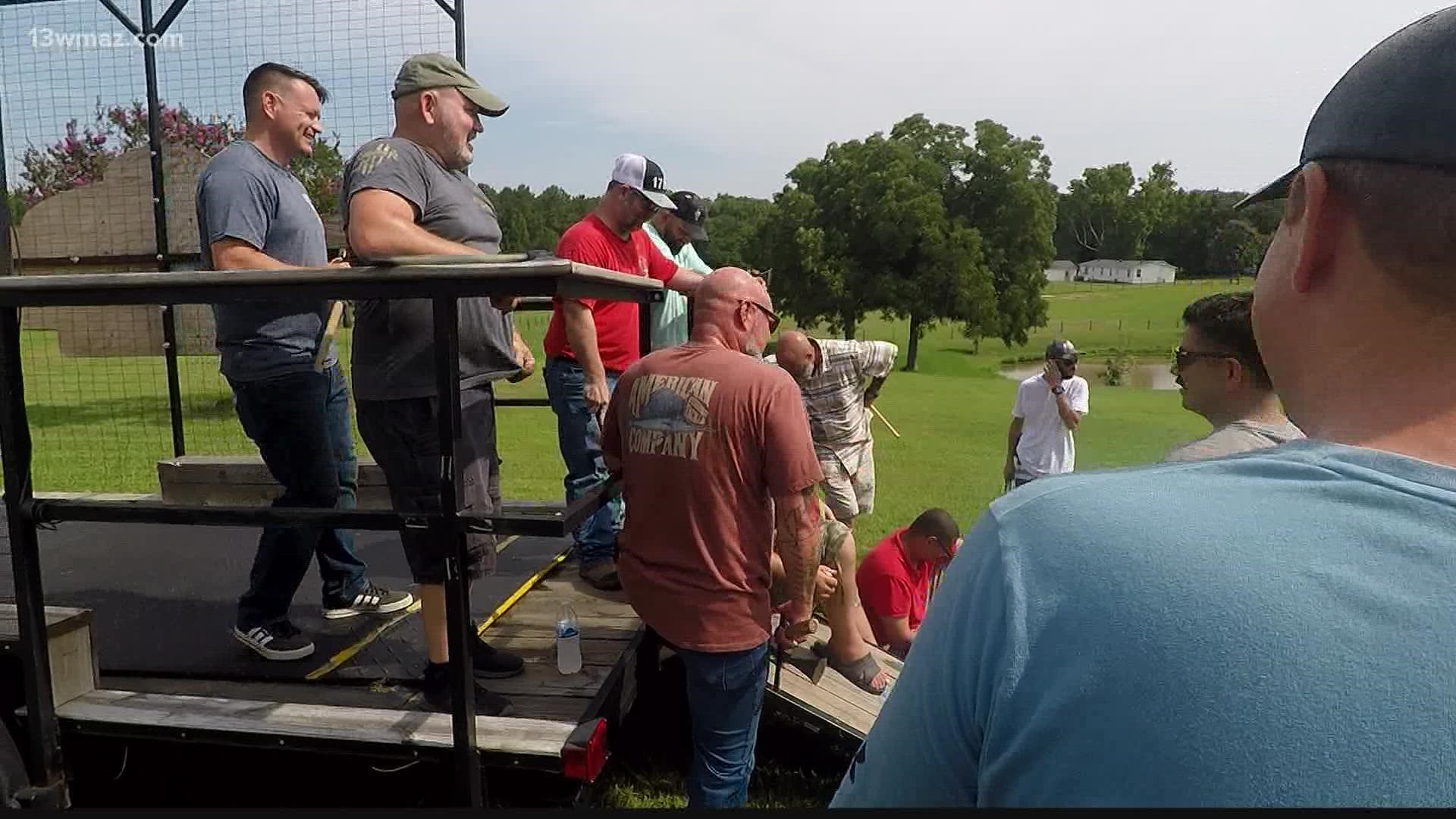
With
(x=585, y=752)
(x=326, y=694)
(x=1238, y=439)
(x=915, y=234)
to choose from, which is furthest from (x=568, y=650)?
(x=915, y=234)

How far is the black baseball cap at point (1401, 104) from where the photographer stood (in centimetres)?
70

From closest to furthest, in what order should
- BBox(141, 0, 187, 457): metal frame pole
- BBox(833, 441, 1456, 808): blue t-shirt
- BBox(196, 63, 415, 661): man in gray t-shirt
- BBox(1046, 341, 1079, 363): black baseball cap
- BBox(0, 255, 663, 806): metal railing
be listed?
1. BBox(833, 441, 1456, 808): blue t-shirt
2. BBox(0, 255, 663, 806): metal railing
3. BBox(196, 63, 415, 661): man in gray t-shirt
4. BBox(141, 0, 187, 457): metal frame pole
5. BBox(1046, 341, 1079, 363): black baseball cap

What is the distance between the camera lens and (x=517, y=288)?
212cm

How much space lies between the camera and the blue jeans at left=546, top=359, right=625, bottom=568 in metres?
3.99

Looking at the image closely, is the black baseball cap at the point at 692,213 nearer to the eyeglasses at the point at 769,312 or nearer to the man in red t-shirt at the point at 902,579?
the eyeglasses at the point at 769,312

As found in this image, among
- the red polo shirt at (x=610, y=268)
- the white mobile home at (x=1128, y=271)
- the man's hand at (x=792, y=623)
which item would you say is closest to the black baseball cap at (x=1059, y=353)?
the red polo shirt at (x=610, y=268)

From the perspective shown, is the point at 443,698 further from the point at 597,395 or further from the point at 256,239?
the point at 256,239

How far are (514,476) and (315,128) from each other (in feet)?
23.5

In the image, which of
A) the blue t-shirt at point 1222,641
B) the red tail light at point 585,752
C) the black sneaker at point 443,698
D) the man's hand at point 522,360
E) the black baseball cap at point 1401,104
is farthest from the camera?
the man's hand at point 522,360

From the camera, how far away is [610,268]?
3.85 meters

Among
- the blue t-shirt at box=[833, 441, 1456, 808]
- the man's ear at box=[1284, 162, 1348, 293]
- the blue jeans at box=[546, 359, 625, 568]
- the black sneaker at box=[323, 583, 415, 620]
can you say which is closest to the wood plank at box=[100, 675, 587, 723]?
the black sneaker at box=[323, 583, 415, 620]

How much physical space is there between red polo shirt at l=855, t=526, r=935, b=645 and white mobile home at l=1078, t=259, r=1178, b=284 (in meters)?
57.4

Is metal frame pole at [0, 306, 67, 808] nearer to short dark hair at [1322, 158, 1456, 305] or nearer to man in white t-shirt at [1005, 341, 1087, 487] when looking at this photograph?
short dark hair at [1322, 158, 1456, 305]

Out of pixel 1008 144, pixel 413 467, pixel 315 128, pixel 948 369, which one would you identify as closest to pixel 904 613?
pixel 413 467
